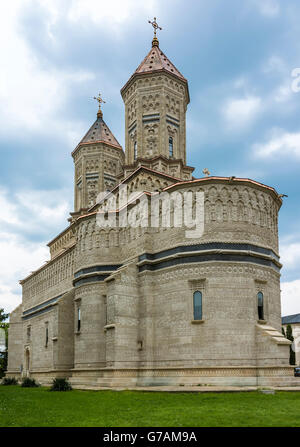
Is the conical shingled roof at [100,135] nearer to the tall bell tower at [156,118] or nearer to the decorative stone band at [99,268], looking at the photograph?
the tall bell tower at [156,118]

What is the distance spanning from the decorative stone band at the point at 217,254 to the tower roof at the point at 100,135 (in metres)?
21.8

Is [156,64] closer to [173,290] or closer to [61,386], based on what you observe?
[173,290]

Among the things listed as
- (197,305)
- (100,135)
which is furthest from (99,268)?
(100,135)

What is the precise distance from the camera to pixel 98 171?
43.3m

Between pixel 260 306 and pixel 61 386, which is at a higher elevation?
pixel 260 306

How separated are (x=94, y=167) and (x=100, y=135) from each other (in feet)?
11.1

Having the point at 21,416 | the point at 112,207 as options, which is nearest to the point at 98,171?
the point at 112,207

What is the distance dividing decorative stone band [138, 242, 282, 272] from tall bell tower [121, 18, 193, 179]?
925cm

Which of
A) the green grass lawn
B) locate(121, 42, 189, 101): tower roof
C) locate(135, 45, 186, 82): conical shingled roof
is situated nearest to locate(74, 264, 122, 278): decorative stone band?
the green grass lawn

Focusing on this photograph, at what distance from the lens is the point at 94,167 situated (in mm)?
43500

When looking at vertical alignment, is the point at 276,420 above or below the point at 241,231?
below

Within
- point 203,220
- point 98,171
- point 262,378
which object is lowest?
point 262,378
